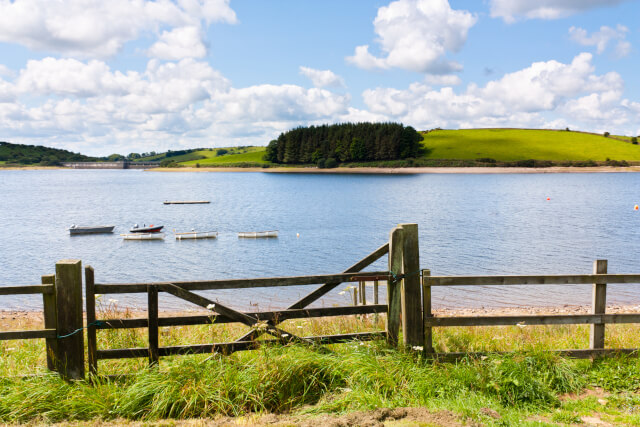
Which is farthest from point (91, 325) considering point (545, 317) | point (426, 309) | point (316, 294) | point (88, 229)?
point (88, 229)

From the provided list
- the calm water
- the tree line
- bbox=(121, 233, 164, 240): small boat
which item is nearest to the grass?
the calm water

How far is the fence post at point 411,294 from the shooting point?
7344 mm

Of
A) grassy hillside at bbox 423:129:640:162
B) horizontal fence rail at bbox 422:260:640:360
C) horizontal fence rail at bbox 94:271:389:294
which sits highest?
grassy hillside at bbox 423:129:640:162

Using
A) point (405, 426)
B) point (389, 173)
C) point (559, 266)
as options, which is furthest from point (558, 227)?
point (389, 173)

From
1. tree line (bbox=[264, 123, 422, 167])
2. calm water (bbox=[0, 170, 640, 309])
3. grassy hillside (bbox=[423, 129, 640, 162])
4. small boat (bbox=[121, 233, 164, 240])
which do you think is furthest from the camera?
tree line (bbox=[264, 123, 422, 167])

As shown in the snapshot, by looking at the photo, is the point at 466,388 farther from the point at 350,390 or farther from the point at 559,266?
the point at 559,266

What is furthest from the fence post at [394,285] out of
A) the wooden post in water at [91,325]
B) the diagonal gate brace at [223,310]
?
the wooden post in water at [91,325]

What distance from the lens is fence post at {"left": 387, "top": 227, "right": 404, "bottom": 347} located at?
24.1 feet

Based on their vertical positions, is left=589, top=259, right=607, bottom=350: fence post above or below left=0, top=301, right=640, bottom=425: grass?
above

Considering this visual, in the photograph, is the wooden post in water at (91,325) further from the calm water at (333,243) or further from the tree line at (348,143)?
the tree line at (348,143)

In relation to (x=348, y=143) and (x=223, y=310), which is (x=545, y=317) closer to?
(x=223, y=310)

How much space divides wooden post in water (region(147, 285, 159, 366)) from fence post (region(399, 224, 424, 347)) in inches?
144

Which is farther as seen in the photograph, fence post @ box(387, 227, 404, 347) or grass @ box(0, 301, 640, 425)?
fence post @ box(387, 227, 404, 347)

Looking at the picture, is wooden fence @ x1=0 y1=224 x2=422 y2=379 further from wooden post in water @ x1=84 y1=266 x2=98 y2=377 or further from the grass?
the grass
